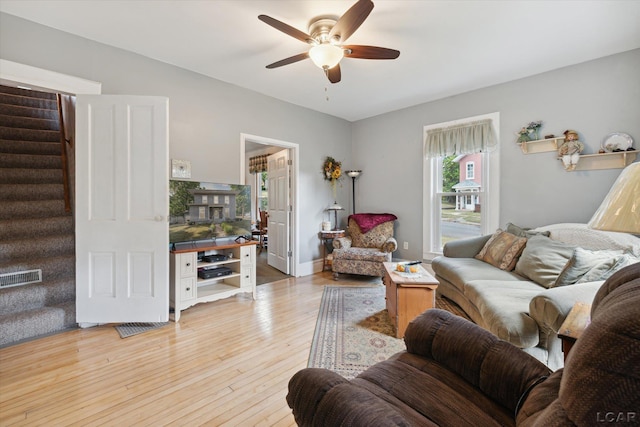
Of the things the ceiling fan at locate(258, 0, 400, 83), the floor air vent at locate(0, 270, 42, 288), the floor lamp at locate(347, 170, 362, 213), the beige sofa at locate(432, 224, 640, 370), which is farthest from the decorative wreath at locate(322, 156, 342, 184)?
the floor air vent at locate(0, 270, 42, 288)

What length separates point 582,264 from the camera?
6.33ft

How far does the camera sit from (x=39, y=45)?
227 cm

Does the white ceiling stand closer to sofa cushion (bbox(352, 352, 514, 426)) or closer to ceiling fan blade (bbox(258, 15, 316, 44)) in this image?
ceiling fan blade (bbox(258, 15, 316, 44))

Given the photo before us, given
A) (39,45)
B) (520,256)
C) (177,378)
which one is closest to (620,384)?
(177,378)

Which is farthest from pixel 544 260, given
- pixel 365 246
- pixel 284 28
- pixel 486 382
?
pixel 284 28

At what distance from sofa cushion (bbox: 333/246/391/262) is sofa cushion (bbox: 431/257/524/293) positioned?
0.77 m

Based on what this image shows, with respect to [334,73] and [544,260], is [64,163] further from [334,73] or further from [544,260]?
[544,260]

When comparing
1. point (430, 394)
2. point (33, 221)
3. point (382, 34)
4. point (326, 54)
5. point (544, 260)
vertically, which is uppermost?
point (382, 34)

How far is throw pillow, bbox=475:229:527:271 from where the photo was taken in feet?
9.07

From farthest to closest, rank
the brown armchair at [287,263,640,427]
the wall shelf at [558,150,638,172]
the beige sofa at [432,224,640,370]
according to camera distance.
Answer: the wall shelf at [558,150,638,172] → the beige sofa at [432,224,640,370] → the brown armchair at [287,263,640,427]

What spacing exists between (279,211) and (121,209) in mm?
2368

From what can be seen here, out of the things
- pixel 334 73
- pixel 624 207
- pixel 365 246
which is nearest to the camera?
pixel 624 207

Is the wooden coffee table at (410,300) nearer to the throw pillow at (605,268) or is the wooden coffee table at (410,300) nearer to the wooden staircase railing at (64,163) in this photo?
the throw pillow at (605,268)

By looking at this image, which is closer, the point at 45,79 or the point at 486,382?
the point at 486,382
